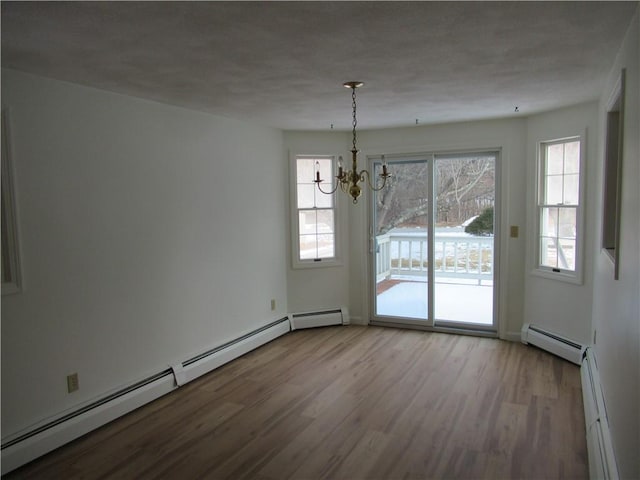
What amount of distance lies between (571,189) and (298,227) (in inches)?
116

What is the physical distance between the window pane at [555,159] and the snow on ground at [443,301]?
5.53 feet

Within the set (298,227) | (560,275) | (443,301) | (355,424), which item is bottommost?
(355,424)

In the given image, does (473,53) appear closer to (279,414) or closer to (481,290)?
(279,414)

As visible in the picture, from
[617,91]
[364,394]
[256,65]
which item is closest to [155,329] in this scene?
[364,394]

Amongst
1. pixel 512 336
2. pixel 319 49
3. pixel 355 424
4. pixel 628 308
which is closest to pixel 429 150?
pixel 512 336

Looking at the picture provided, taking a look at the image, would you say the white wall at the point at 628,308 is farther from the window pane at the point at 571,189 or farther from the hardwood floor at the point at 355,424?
the window pane at the point at 571,189

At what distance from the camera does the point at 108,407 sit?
10.9 feet

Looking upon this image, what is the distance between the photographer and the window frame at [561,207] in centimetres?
421

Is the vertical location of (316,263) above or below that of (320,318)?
above

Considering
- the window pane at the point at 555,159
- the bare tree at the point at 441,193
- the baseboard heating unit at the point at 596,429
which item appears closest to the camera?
the baseboard heating unit at the point at 596,429

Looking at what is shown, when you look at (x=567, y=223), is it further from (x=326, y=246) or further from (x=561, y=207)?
(x=326, y=246)

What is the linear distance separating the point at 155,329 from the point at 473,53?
10.2ft

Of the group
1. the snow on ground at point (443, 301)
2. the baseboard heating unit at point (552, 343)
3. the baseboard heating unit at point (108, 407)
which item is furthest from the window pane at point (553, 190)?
the baseboard heating unit at point (108, 407)

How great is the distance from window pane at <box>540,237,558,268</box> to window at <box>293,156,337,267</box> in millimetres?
2352
